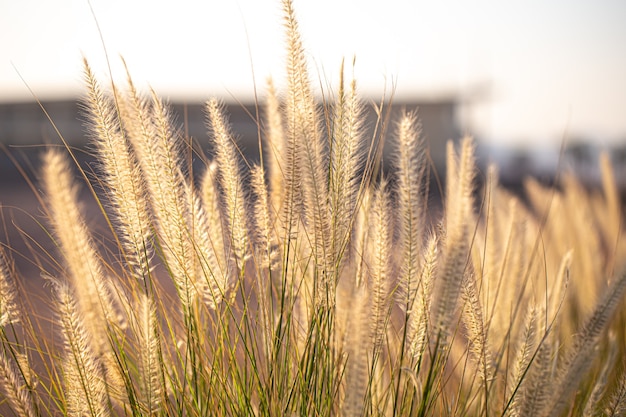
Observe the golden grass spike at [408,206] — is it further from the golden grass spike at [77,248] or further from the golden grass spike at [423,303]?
the golden grass spike at [77,248]

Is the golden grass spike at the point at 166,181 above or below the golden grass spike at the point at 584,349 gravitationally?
above

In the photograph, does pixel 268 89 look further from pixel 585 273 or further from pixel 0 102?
pixel 0 102

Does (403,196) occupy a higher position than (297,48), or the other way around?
(297,48)

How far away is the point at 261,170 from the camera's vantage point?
1.43m

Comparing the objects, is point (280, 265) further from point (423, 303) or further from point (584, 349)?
point (584, 349)

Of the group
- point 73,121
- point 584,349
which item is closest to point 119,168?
point 584,349

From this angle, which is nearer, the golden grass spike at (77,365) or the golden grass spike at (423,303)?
the golden grass spike at (77,365)

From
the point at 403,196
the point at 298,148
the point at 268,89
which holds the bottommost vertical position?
the point at 403,196

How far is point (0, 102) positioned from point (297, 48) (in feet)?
50.6

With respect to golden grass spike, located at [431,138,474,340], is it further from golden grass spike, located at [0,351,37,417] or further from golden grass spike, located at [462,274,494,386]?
golden grass spike, located at [0,351,37,417]

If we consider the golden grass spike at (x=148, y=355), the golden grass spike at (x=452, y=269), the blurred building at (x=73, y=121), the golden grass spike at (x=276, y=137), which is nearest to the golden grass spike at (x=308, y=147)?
the golden grass spike at (x=276, y=137)

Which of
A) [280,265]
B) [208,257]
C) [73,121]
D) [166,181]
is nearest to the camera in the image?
[166,181]

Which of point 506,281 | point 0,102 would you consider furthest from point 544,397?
point 0,102

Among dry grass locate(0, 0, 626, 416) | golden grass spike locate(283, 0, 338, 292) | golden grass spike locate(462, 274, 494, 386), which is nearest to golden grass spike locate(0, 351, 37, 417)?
dry grass locate(0, 0, 626, 416)
